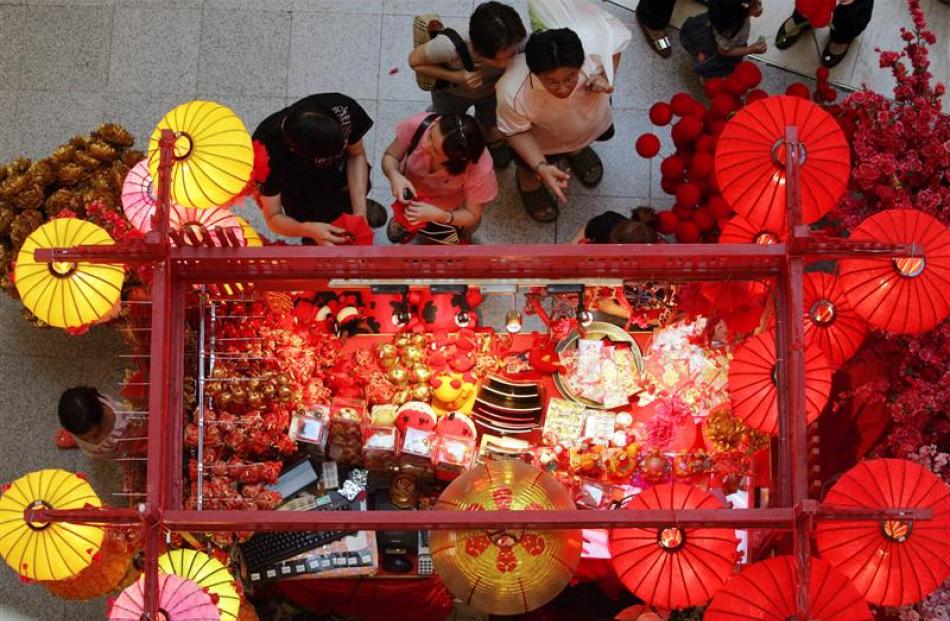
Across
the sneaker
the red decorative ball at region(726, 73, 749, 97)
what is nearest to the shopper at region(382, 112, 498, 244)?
the sneaker

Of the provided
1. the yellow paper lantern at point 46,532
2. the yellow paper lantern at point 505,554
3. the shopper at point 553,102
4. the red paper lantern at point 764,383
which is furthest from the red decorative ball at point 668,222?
the yellow paper lantern at point 46,532

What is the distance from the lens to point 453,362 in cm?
501

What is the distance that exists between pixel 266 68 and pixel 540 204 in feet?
6.26

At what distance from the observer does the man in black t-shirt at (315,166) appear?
14.7 feet

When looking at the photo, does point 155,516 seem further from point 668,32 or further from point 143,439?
point 668,32

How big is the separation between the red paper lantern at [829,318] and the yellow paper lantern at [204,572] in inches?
100

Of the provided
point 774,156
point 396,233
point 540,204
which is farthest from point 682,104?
point 774,156

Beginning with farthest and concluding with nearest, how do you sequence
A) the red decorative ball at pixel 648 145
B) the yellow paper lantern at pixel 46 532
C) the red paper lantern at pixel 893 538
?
the red decorative ball at pixel 648 145 < the yellow paper lantern at pixel 46 532 < the red paper lantern at pixel 893 538

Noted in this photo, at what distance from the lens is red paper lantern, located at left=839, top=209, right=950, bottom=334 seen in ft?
12.0

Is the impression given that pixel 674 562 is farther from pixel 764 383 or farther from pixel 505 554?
pixel 764 383

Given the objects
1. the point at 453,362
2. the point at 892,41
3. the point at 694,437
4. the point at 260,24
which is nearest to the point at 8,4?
the point at 260,24

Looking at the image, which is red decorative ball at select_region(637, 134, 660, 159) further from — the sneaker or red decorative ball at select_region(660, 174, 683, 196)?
the sneaker

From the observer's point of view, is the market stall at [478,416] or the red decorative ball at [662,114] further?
the red decorative ball at [662,114]

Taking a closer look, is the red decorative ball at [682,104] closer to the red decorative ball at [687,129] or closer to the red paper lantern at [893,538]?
the red decorative ball at [687,129]
